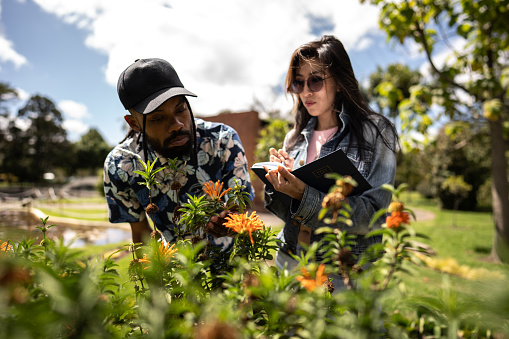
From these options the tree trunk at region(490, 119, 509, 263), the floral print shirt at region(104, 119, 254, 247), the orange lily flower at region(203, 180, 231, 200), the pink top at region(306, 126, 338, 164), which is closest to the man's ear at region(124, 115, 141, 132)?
the floral print shirt at region(104, 119, 254, 247)

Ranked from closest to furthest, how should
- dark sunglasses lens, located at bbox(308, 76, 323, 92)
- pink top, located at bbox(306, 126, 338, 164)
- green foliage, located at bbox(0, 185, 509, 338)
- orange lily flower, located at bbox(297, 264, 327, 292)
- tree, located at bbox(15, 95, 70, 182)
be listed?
1. green foliage, located at bbox(0, 185, 509, 338)
2. orange lily flower, located at bbox(297, 264, 327, 292)
3. dark sunglasses lens, located at bbox(308, 76, 323, 92)
4. pink top, located at bbox(306, 126, 338, 164)
5. tree, located at bbox(15, 95, 70, 182)

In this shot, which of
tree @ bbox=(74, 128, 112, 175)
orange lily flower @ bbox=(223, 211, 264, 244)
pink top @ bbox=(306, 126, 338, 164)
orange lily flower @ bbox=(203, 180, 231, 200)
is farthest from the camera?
tree @ bbox=(74, 128, 112, 175)

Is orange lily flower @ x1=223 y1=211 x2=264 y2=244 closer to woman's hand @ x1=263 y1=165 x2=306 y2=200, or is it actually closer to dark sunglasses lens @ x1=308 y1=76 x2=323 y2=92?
woman's hand @ x1=263 y1=165 x2=306 y2=200

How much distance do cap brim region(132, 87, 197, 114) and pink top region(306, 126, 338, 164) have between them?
85 centimetres

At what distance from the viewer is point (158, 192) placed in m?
1.72

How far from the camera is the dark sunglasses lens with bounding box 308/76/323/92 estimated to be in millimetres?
1818

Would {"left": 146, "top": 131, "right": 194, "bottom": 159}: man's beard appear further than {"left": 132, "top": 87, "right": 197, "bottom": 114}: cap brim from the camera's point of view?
Yes

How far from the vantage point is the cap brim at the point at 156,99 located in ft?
4.68

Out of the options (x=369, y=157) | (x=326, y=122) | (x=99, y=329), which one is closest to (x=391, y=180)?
(x=369, y=157)

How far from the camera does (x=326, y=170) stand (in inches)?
49.7

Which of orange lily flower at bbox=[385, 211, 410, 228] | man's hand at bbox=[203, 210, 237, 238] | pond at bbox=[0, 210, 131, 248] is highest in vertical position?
orange lily flower at bbox=[385, 211, 410, 228]

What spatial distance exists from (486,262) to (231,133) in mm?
7600

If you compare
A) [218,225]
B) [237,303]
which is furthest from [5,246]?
[237,303]

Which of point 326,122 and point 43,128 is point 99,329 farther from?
point 43,128
